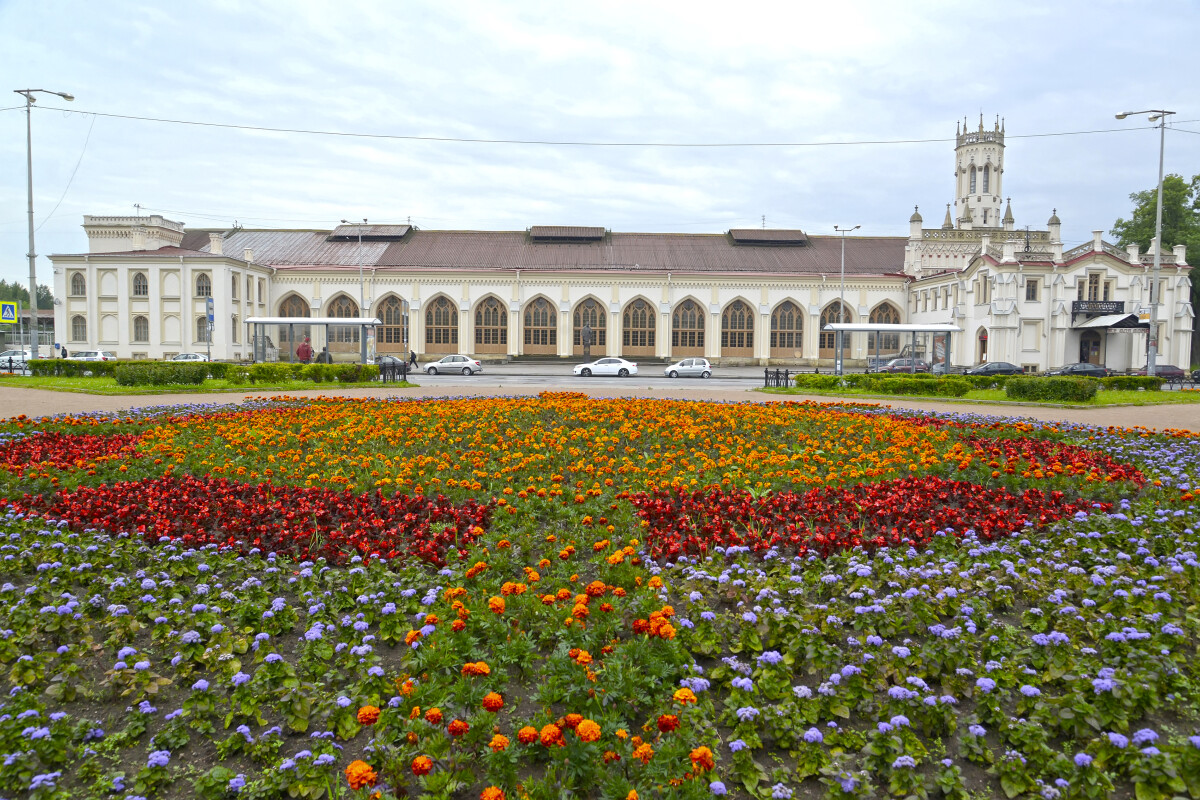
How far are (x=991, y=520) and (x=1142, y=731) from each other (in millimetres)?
3181

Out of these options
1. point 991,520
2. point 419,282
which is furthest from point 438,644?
point 419,282

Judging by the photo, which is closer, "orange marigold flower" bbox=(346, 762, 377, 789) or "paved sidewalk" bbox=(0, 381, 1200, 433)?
"orange marigold flower" bbox=(346, 762, 377, 789)

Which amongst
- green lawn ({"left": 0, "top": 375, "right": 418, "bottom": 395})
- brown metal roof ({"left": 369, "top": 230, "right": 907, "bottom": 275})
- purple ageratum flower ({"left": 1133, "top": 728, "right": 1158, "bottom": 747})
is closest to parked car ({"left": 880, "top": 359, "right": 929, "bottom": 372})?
brown metal roof ({"left": 369, "top": 230, "right": 907, "bottom": 275})

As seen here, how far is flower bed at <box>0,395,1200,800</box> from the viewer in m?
3.09

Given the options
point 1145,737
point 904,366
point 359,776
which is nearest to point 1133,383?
point 904,366

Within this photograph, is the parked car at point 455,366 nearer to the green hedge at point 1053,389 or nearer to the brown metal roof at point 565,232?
the brown metal roof at point 565,232

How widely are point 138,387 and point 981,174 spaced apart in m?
60.4

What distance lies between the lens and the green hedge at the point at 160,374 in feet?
70.5

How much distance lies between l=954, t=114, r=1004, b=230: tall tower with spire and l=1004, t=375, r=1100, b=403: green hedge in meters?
43.0

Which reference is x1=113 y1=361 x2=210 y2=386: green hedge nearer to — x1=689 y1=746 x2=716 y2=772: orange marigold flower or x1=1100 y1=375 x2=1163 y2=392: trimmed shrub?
x1=689 y1=746 x2=716 y2=772: orange marigold flower

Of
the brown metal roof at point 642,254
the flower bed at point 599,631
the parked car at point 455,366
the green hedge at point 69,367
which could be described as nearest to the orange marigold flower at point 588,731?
the flower bed at point 599,631

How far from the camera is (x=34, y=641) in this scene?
4223 millimetres

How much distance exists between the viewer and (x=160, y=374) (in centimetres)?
2195

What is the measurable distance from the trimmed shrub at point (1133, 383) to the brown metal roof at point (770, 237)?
35.3 metres
